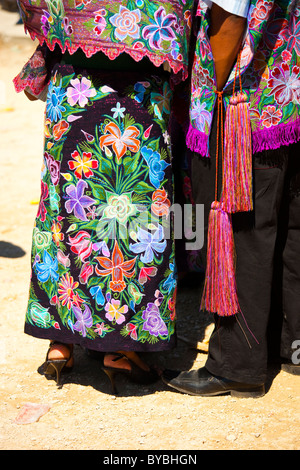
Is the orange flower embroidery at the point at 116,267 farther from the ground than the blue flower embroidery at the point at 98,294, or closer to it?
farther from the ground

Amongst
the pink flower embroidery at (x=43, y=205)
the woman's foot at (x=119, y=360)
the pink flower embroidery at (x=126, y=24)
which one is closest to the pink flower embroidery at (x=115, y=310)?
the woman's foot at (x=119, y=360)

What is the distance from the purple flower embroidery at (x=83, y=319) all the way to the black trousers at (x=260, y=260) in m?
0.52

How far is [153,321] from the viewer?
2.68 meters

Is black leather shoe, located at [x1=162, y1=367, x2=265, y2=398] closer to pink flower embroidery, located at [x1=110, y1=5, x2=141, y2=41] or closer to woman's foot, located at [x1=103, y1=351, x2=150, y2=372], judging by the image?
woman's foot, located at [x1=103, y1=351, x2=150, y2=372]

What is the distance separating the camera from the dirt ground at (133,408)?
2424 mm

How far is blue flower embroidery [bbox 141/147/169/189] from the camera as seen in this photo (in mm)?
2545

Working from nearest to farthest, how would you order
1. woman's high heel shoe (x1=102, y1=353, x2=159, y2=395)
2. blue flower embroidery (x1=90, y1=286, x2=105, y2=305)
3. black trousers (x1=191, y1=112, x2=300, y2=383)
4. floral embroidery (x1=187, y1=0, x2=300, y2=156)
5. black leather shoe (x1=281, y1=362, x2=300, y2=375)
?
A: floral embroidery (x1=187, y1=0, x2=300, y2=156)
black trousers (x1=191, y1=112, x2=300, y2=383)
blue flower embroidery (x1=90, y1=286, x2=105, y2=305)
woman's high heel shoe (x1=102, y1=353, x2=159, y2=395)
black leather shoe (x1=281, y1=362, x2=300, y2=375)

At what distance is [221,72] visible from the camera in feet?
7.91

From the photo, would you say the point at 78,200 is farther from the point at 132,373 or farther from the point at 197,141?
the point at 132,373

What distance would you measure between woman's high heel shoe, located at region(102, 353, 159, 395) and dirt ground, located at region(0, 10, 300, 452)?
4 centimetres

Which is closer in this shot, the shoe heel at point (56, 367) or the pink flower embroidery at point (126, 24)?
the pink flower embroidery at point (126, 24)

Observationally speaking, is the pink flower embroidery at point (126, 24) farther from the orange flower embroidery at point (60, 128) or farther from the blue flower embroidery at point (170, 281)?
the blue flower embroidery at point (170, 281)

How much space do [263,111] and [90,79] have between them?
0.66 meters

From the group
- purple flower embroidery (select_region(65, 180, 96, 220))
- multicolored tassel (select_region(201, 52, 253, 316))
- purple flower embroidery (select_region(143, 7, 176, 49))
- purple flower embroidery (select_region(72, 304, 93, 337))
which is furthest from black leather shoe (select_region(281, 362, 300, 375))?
purple flower embroidery (select_region(143, 7, 176, 49))
